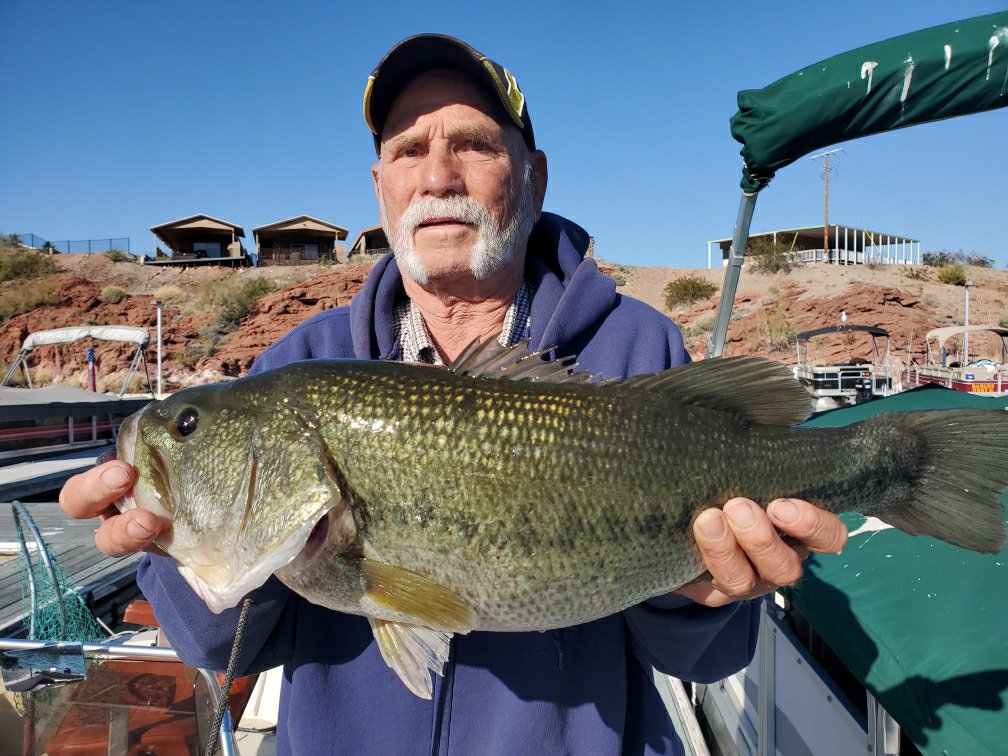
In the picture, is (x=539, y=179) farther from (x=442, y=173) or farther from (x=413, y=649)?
(x=413, y=649)

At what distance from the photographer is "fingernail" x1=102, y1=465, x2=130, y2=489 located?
5.74 feet

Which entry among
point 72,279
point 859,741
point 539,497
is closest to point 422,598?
point 539,497

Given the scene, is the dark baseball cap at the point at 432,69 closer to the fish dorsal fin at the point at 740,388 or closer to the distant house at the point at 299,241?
the fish dorsal fin at the point at 740,388

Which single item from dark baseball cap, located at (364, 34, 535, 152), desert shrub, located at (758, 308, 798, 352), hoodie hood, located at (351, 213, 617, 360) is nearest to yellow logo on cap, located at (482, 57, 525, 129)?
dark baseball cap, located at (364, 34, 535, 152)

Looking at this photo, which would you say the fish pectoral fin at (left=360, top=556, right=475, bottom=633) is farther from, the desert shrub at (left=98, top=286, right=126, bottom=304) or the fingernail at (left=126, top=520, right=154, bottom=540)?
the desert shrub at (left=98, top=286, right=126, bottom=304)

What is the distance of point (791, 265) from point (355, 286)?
34.0 meters

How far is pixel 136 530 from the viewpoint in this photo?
5.62 ft

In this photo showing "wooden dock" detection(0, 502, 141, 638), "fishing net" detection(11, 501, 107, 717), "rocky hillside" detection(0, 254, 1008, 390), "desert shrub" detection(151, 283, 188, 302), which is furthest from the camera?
"desert shrub" detection(151, 283, 188, 302)

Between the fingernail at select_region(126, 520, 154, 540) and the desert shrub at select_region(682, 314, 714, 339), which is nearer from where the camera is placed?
the fingernail at select_region(126, 520, 154, 540)

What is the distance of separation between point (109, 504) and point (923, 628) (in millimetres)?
2857

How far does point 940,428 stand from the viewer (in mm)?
2062

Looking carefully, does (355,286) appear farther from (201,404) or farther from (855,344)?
(201,404)

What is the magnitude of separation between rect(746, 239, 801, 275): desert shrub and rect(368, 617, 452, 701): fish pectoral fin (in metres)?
53.6

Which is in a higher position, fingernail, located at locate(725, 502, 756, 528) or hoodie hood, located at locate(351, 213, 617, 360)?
hoodie hood, located at locate(351, 213, 617, 360)
